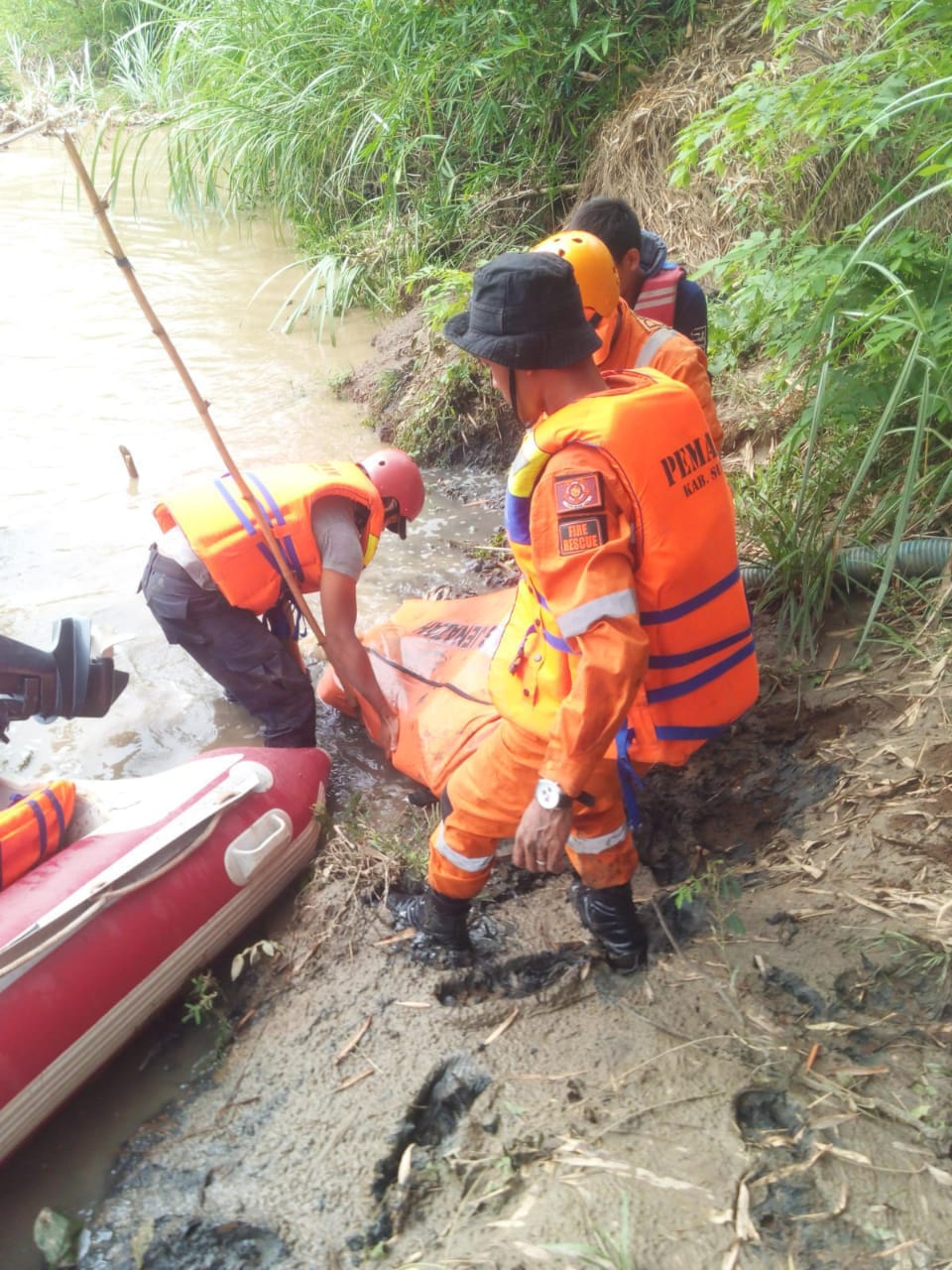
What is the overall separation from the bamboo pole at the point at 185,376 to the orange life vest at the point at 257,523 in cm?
5

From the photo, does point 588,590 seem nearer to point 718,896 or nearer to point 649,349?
point 718,896

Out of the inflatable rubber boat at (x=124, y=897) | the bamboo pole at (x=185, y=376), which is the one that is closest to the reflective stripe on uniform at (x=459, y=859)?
the inflatable rubber boat at (x=124, y=897)

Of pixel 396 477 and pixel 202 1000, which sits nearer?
pixel 202 1000

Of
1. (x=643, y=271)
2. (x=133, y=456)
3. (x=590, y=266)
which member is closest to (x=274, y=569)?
(x=590, y=266)

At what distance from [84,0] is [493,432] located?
1060cm

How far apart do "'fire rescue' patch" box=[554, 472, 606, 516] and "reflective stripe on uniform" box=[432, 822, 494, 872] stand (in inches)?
35.6

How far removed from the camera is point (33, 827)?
2609mm

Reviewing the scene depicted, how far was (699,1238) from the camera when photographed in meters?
1.57

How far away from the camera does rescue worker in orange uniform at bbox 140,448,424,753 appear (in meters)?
3.13

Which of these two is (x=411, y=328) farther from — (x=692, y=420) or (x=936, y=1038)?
(x=936, y=1038)

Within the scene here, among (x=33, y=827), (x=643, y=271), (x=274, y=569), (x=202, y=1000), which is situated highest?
(x=643, y=271)

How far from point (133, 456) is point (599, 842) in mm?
4368

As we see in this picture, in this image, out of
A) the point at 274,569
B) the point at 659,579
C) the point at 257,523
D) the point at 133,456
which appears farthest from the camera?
the point at 133,456

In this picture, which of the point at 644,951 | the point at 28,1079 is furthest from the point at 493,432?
the point at 28,1079
